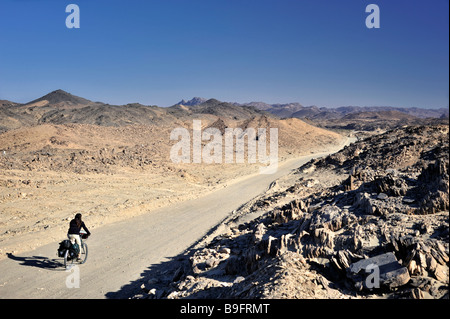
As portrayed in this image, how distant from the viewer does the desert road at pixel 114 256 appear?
28.2 ft

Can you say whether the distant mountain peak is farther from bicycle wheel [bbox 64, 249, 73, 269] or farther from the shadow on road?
bicycle wheel [bbox 64, 249, 73, 269]

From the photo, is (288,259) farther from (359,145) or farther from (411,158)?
(359,145)

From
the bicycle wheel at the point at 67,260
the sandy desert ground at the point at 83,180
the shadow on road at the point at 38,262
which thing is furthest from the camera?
the sandy desert ground at the point at 83,180

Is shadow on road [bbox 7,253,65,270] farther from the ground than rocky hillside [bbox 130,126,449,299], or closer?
closer

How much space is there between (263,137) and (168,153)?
19.0 metres

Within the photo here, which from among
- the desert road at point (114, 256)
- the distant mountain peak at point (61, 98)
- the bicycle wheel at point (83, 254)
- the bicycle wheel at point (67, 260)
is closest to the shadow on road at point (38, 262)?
the desert road at point (114, 256)

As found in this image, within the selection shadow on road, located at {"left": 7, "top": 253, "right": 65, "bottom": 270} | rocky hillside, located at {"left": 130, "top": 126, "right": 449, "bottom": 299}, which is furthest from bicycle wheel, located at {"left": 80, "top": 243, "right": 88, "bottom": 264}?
rocky hillside, located at {"left": 130, "top": 126, "right": 449, "bottom": 299}

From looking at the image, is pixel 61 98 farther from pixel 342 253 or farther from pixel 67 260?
pixel 342 253

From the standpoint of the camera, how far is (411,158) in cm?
1515

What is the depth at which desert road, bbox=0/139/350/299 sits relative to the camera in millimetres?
8609

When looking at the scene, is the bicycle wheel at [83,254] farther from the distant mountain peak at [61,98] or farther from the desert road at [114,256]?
the distant mountain peak at [61,98]

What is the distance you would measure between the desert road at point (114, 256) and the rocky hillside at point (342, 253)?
103 centimetres

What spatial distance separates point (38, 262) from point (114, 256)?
2.27 meters

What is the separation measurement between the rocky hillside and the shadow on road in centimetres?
295
